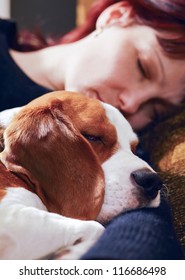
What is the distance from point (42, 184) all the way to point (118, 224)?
0.14 meters

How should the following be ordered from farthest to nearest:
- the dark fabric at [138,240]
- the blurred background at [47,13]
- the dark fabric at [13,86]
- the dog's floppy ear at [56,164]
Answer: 1. the blurred background at [47,13]
2. the dark fabric at [13,86]
3. the dog's floppy ear at [56,164]
4. the dark fabric at [138,240]

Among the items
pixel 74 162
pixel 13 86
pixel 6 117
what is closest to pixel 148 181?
pixel 74 162

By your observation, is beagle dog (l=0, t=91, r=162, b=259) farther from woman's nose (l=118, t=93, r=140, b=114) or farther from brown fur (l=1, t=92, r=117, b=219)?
woman's nose (l=118, t=93, r=140, b=114)

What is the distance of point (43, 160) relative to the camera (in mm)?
746

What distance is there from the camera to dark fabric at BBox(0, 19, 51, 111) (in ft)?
3.22

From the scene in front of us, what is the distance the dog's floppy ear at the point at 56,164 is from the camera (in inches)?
29.0

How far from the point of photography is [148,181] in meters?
0.78

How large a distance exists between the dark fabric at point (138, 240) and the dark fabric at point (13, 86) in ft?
1.19

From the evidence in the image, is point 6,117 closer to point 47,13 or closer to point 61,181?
point 61,181

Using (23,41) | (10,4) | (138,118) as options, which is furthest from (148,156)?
(10,4)

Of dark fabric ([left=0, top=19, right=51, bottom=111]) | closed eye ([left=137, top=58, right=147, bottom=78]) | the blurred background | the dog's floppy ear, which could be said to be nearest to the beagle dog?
the dog's floppy ear

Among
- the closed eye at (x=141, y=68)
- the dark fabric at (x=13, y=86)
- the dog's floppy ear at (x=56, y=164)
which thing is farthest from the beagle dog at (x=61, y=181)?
the closed eye at (x=141, y=68)

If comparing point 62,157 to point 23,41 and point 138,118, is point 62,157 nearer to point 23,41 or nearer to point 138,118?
point 138,118

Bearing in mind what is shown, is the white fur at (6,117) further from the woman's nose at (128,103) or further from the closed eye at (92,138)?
the woman's nose at (128,103)
